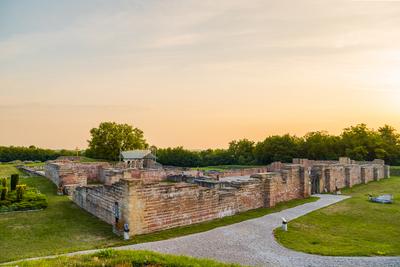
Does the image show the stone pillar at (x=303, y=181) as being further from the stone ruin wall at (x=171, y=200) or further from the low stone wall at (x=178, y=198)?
the stone ruin wall at (x=171, y=200)

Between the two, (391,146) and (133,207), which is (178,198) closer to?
(133,207)

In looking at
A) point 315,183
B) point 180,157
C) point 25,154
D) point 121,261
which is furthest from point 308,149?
point 25,154

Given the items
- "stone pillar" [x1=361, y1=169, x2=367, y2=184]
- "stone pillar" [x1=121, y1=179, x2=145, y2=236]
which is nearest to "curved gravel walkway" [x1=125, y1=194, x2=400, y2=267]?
"stone pillar" [x1=121, y1=179, x2=145, y2=236]

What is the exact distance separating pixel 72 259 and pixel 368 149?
5448 centimetres

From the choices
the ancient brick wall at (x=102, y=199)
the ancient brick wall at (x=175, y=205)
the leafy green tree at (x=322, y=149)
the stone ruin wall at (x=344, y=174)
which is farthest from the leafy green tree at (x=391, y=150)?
the ancient brick wall at (x=102, y=199)

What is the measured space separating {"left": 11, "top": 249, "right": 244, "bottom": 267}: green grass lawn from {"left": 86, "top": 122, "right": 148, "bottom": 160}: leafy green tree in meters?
57.3

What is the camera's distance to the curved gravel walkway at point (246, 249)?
8992 mm

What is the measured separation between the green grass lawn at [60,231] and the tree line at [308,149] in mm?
42676

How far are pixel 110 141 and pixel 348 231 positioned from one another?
187ft

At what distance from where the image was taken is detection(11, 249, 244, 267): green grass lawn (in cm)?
748

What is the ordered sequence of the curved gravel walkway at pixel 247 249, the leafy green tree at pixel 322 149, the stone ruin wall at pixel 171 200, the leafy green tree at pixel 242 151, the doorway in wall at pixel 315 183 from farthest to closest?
1. the leafy green tree at pixel 242 151
2. the leafy green tree at pixel 322 149
3. the doorway in wall at pixel 315 183
4. the stone ruin wall at pixel 171 200
5. the curved gravel walkway at pixel 247 249

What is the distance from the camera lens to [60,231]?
40.1ft

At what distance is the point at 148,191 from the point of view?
11914 mm

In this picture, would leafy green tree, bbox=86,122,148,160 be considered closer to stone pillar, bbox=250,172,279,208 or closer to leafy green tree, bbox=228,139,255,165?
leafy green tree, bbox=228,139,255,165
